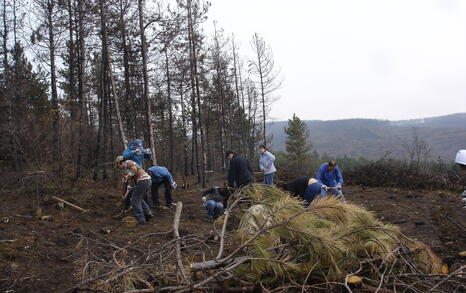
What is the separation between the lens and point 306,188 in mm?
5766

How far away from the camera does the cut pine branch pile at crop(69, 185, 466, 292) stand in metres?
2.73

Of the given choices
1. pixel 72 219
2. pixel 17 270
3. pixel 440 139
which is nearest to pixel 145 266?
pixel 17 270

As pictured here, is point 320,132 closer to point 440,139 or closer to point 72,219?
point 440,139

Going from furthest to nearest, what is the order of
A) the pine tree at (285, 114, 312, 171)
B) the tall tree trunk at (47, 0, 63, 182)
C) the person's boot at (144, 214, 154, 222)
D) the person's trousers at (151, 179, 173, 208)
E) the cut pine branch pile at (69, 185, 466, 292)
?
the pine tree at (285, 114, 312, 171) → the tall tree trunk at (47, 0, 63, 182) → the person's trousers at (151, 179, 173, 208) → the person's boot at (144, 214, 154, 222) → the cut pine branch pile at (69, 185, 466, 292)

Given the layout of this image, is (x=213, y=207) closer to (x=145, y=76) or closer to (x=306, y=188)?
(x=306, y=188)

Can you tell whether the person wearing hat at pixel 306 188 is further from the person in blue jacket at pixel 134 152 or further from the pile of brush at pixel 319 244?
the person in blue jacket at pixel 134 152

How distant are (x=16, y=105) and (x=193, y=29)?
304 inches

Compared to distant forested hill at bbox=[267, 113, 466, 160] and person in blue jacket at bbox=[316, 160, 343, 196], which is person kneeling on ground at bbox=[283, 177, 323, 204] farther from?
distant forested hill at bbox=[267, 113, 466, 160]

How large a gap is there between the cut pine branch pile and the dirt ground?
3.49ft

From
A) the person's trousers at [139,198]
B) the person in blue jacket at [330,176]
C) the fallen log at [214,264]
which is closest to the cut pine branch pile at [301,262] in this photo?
the fallen log at [214,264]

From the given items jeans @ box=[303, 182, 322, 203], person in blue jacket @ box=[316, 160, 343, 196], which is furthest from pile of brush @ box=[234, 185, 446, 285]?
person in blue jacket @ box=[316, 160, 343, 196]

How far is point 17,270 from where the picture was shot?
4672 mm

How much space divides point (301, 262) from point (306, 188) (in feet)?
9.59

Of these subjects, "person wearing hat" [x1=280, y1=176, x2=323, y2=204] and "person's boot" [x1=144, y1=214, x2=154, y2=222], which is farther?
"person's boot" [x1=144, y1=214, x2=154, y2=222]
